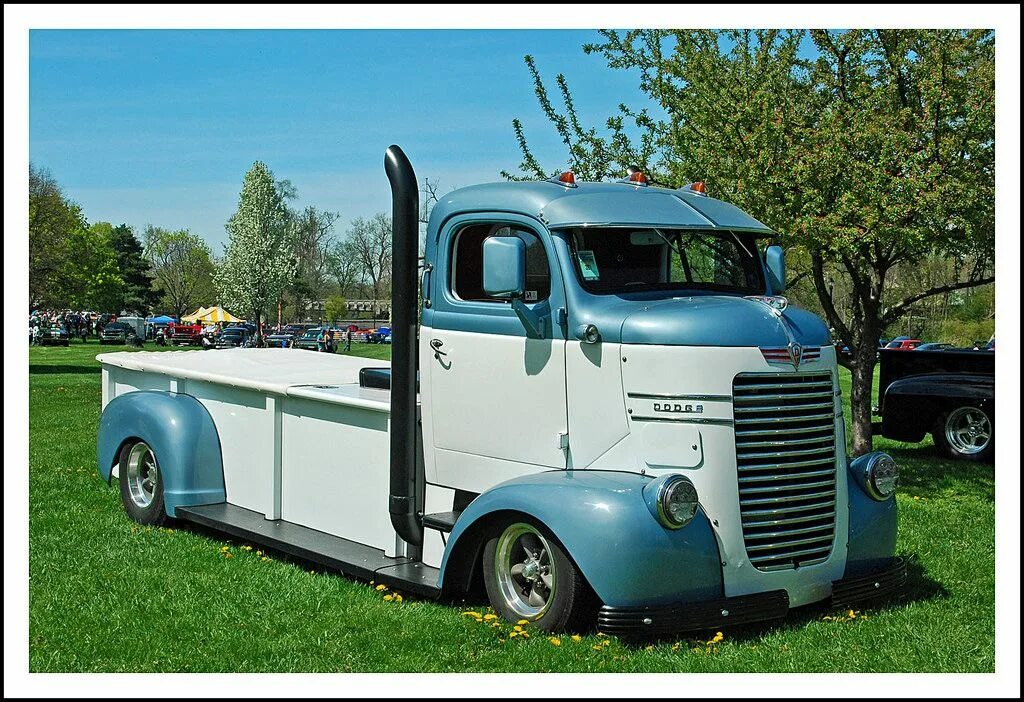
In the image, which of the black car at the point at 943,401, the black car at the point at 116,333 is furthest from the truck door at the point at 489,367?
the black car at the point at 116,333

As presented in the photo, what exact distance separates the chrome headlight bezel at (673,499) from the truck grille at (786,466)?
1.29 ft

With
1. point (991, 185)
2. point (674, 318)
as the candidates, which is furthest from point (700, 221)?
point (991, 185)

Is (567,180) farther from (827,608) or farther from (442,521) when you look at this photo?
(827,608)

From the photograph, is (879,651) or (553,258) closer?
(879,651)

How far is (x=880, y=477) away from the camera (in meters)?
7.52

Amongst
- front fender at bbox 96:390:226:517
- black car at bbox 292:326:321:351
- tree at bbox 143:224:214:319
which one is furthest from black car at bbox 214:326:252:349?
front fender at bbox 96:390:226:517

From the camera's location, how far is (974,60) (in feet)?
38.1

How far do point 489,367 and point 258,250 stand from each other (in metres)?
77.4

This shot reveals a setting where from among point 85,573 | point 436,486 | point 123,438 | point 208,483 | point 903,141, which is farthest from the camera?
point 903,141

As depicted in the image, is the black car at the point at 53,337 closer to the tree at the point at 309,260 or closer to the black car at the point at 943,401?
the tree at the point at 309,260

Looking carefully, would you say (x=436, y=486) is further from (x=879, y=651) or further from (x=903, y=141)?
(x=903, y=141)

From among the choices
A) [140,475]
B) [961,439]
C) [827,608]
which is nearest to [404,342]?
[827,608]

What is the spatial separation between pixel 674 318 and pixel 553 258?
0.86 m

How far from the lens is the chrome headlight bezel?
20.6ft
